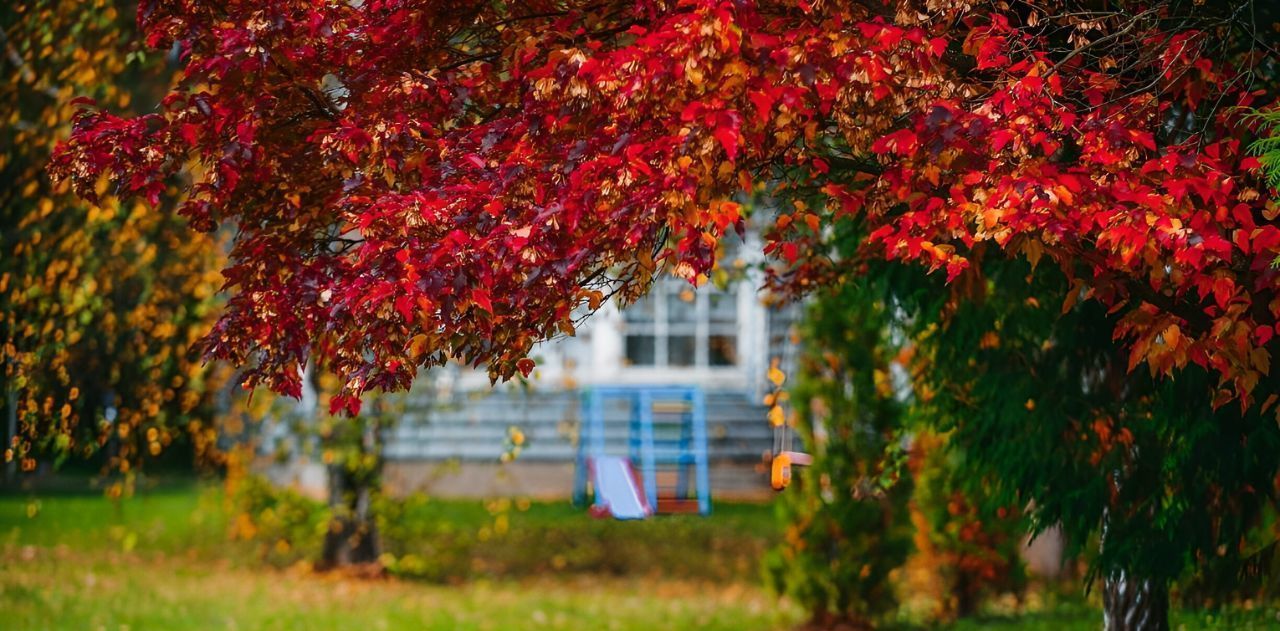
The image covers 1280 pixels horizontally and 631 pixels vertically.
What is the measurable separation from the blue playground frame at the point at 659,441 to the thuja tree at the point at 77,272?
6.09m

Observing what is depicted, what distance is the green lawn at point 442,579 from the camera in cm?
921

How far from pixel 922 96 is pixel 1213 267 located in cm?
85

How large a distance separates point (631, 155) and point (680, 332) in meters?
11.8

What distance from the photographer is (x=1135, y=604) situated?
18.9 feet

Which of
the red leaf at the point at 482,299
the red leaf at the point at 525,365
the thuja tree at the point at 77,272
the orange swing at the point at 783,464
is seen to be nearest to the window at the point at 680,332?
the orange swing at the point at 783,464

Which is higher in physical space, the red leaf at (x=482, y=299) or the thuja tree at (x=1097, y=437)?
the red leaf at (x=482, y=299)

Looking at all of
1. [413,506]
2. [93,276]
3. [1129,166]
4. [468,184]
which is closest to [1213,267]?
[1129,166]

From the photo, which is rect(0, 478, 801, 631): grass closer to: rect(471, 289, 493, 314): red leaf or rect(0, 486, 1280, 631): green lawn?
rect(0, 486, 1280, 631): green lawn

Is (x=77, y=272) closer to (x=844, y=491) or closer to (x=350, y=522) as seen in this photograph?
(x=350, y=522)

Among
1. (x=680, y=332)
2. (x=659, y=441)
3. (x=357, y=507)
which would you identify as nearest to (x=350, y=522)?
(x=357, y=507)

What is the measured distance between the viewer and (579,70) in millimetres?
3402

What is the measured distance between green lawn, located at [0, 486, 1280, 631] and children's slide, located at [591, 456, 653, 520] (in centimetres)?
25

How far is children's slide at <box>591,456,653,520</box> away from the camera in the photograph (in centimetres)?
1251

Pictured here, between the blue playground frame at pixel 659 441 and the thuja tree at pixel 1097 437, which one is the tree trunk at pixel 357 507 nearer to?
the blue playground frame at pixel 659 441
